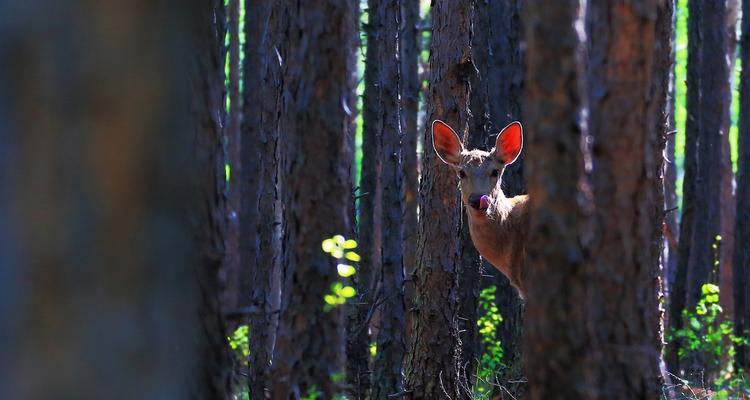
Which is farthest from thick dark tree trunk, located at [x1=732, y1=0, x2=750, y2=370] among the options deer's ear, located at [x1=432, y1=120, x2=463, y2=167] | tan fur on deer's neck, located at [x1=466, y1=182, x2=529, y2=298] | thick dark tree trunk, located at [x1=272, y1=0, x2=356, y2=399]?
thick dark tree trunk, located at [x1=272, y1=0, x2=356, y2=399]

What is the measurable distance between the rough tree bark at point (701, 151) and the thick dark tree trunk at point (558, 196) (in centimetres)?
1174

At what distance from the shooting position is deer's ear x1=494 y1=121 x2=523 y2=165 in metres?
9.02

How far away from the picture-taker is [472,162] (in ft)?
28.6

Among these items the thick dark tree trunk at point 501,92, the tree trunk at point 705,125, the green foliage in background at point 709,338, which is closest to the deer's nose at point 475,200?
the thick dark tree trunk at point 501,92

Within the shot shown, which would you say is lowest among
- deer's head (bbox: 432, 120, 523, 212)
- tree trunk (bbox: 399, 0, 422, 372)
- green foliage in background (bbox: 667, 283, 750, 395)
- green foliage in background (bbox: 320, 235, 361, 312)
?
green foliage in background (bbox: 667, 283, 750, 395)

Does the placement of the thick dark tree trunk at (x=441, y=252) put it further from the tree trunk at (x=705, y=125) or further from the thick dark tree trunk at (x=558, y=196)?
the tree trunk at (x=705, y=125)

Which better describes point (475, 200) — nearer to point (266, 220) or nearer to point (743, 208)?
point (266, 220)

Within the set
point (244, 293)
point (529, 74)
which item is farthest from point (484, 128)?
point (244, 293)

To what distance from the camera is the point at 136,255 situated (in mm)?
2627

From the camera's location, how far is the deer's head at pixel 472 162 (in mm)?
8516

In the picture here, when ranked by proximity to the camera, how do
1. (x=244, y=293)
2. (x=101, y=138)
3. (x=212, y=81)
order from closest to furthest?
1. (x=101, y=138)
2. (x=212, y=81)
3. (x=244, y=293)

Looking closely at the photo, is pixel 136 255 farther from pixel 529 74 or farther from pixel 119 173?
pixel 529 74

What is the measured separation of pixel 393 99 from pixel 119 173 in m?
8.31

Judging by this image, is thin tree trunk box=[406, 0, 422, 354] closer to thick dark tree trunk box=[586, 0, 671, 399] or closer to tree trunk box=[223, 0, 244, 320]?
tree trunk box=[223, 0, 244, 320]
